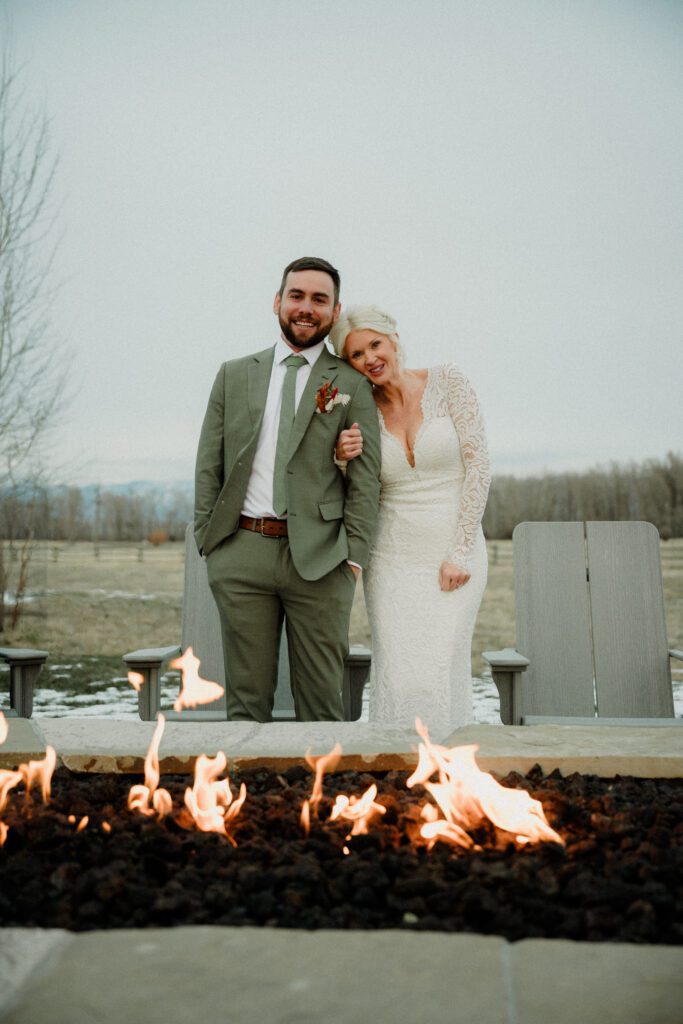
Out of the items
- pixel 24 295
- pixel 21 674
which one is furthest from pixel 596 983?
pixel 24 295

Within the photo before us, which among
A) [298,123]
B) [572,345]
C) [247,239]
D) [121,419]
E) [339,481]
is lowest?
[339,481]

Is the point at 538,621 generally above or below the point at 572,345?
below

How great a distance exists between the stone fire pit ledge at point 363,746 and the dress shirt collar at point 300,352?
55.9 inches

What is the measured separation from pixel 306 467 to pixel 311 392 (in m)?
0.27

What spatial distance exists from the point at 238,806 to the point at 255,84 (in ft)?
29.9

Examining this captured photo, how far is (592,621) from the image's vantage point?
3.51 meters

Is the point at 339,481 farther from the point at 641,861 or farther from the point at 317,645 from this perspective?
the point at 641,861

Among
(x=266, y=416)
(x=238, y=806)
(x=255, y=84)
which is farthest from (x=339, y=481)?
(x=255, y=84)

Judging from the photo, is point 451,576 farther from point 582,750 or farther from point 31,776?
point 31,776

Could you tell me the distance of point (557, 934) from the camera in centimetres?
104

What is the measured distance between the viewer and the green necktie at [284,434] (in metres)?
2.69

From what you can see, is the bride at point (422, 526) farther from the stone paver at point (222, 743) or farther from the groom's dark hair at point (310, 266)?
the stone paver at point (222, 743)

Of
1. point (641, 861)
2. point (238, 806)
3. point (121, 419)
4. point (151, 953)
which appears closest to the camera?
point (151, 953)

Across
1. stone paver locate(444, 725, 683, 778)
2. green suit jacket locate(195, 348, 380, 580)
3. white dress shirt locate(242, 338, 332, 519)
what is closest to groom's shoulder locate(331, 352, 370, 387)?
green suit jacket locate(195, 348, 380, 580)
